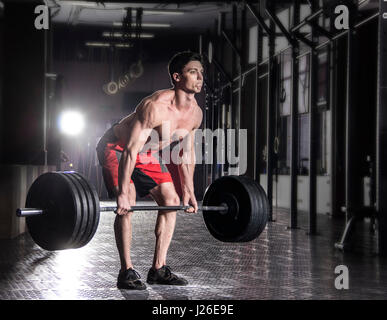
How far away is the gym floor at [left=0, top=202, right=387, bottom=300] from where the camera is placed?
11.1ft

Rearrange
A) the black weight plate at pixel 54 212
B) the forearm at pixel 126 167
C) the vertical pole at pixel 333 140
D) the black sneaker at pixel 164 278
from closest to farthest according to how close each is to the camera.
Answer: the black weight plate at pixel 54 212, the forearm at pixel 126 167, the black sneaker at pixel 164 278, the vertical pole at pixel 333 140

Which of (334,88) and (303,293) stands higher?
(334,88)

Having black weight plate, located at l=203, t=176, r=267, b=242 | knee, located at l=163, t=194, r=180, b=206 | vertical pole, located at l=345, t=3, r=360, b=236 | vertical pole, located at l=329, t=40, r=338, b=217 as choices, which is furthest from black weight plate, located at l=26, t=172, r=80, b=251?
vertical pole, located at l=329, t=40, r=338, b=217

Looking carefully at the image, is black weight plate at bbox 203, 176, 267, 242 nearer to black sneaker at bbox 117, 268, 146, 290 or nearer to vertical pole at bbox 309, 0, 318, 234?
black sneaker at bbox 117, 268, 146, 290

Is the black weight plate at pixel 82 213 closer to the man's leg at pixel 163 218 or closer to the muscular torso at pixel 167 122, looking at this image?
the muscular torso at pixel 167 122

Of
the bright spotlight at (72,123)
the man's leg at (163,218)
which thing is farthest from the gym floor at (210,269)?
the bright spotlight at (72,123)

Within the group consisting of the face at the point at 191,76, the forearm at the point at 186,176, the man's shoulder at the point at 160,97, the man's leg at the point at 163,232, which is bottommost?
the man's leg at the point at 163,232

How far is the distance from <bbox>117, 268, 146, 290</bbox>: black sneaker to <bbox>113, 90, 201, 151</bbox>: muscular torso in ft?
2.32

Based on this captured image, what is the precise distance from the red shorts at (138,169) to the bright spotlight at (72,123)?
10.3 meters

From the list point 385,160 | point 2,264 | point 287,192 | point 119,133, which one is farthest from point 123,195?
point 287,192

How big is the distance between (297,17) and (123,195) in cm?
477

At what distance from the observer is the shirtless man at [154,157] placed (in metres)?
3.22

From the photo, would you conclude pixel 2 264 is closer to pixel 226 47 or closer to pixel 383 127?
pixel 383 127
